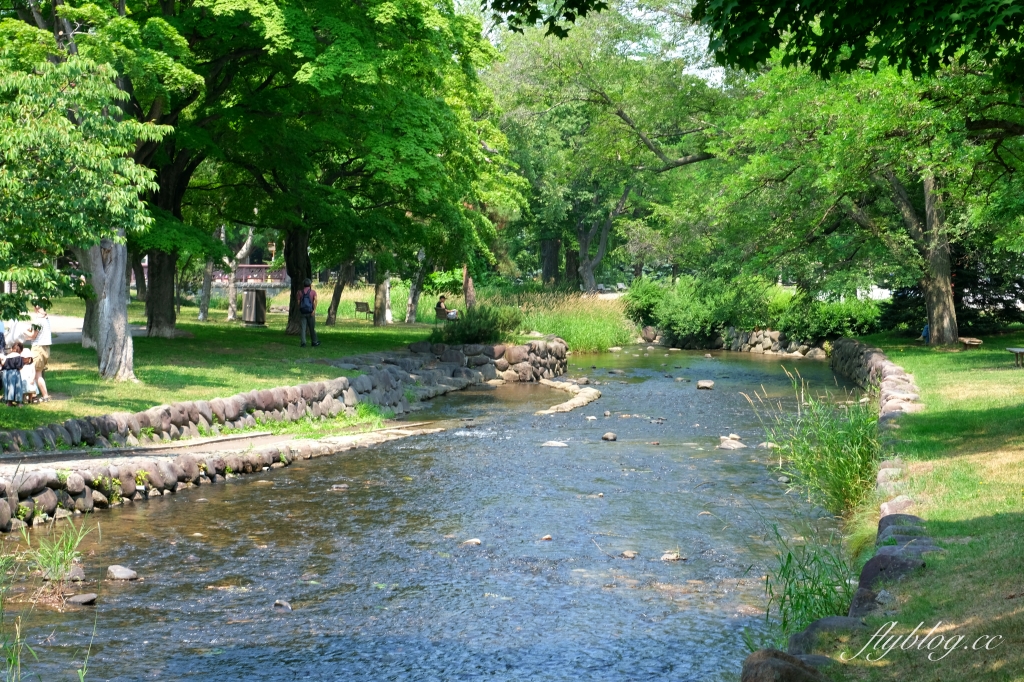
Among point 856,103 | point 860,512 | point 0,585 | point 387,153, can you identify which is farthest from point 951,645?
point 387,153

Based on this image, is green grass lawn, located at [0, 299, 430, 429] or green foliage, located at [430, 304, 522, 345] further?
green foliage, located at [430, 304, 522, 345]

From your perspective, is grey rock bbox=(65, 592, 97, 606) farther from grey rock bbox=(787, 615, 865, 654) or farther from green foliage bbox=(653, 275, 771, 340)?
green foliage bbox=(653, 275, 771, 340)

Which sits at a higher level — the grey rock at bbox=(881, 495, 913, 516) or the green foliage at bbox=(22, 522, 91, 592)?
the grey rock at bbox=(881, 495, 913, 516)

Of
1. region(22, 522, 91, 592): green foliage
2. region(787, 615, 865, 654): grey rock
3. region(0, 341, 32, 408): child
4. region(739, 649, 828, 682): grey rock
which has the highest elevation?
region(0, 341, 32, 408): child

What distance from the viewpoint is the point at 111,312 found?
60.2 feet

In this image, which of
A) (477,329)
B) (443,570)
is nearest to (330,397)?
(443,570)

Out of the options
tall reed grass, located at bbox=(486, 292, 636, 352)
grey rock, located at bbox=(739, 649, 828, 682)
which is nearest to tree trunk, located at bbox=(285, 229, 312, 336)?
tall reed grass, located at bbox=(486, 292, 636, 352)

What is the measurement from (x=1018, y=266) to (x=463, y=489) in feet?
71.9

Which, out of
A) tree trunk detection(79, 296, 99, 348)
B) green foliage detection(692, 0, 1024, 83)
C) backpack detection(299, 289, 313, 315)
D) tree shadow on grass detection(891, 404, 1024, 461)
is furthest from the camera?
backpack detection(299, 289, 313, 315)

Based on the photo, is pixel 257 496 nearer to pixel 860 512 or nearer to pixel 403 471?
pixel 403 471

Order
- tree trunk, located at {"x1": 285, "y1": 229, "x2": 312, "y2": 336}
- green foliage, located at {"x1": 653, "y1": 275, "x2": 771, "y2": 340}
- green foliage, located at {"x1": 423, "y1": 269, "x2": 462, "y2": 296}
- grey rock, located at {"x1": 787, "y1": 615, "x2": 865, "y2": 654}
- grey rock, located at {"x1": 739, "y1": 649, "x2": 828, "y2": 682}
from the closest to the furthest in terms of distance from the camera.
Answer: grey rock, located at {"x1": 739, "y1": 649, "x2": 828, "y2": 682}, grey rock, located at {"x1": 787, "y1": 615, "x2": 865, "y2": 654}, tree trunk, located at {"x1": 285, "y1": 229, "x2": 312, "y2": 336}, green foliage, located at {"x1": 653, "y1": 275, "x2": 771, "y2": 340}, green foliage, located at {"x1": 423, "y1": 269, "x2": 462, "y2": 296}

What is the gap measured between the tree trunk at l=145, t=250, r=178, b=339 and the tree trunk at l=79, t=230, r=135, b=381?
701cm

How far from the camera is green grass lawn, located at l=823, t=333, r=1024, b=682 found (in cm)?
576

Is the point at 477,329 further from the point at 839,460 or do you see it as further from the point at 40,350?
the point at 839,460
